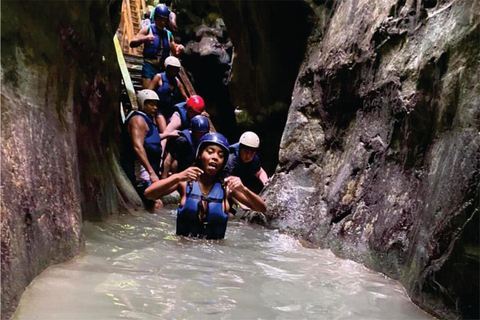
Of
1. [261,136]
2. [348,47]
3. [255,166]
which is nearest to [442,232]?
[348,47]

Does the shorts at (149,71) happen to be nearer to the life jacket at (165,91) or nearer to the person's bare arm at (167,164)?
the life jacket at (165,91)

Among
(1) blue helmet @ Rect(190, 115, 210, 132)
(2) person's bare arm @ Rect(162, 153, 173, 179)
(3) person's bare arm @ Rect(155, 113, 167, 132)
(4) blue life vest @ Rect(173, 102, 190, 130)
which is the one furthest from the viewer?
(3) person's bare arm @ Rect(155, 113, 167, 132)

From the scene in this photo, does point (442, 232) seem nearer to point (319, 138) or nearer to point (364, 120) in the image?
point (364, 120)

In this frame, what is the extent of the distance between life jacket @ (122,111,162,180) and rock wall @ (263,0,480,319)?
78.2 inches

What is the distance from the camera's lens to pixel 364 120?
211 inches

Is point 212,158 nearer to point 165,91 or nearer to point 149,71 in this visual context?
point 165,91

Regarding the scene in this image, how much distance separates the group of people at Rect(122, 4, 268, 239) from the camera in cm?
501

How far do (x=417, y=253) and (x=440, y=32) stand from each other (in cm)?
200

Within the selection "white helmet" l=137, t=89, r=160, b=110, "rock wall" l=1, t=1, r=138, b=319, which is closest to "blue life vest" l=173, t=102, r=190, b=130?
"white helmet" l=137, t=89, r=160, b=110

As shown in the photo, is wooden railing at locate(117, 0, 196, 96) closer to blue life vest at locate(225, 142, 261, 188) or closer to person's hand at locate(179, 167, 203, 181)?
blue life vest at locate(225, 142, 261, 188)

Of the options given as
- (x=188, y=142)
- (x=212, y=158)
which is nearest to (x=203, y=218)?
(x=212, y=158)

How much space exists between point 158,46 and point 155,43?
0.31 feet

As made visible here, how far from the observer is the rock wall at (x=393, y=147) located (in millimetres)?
2717

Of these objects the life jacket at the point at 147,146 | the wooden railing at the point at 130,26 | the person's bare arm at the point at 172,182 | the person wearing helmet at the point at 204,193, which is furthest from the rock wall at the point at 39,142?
the wooden railing at the point at 130,26
